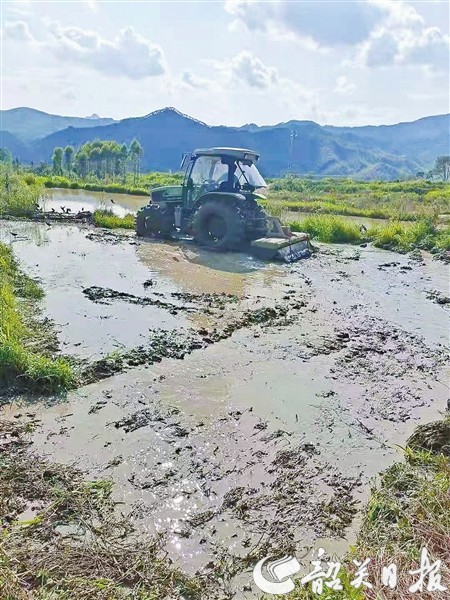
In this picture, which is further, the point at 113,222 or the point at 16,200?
the point at 16,200

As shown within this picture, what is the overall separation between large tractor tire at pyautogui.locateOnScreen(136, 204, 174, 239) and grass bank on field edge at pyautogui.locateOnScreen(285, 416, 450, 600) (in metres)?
10.3

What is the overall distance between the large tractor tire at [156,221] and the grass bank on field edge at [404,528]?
10.3 m

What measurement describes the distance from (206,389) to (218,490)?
5.36 ft

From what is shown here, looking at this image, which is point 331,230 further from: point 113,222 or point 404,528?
point 404,528

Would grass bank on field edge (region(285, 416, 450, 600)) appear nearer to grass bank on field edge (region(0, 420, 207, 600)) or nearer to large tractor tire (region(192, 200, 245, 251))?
grass bank on field edge (region(0, 420, 207, 600))

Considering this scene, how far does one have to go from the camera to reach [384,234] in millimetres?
14680

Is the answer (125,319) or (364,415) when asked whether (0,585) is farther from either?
(125,319)

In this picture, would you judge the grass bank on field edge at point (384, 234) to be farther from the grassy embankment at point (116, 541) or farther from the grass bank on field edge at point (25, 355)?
the grassy embankment at point (116, 541)

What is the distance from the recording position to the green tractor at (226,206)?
463 inches

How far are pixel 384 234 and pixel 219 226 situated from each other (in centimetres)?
524

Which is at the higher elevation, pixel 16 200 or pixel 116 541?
pixel 16 200

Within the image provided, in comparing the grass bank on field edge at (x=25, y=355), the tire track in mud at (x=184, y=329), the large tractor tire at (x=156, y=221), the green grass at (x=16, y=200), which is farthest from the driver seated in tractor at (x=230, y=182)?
the green grass at (x=16, y=200)

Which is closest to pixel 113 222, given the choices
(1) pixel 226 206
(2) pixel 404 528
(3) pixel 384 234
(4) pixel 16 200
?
(4) pixel 16 200

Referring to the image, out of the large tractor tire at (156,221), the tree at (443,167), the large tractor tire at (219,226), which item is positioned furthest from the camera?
the tree at (443,167)
